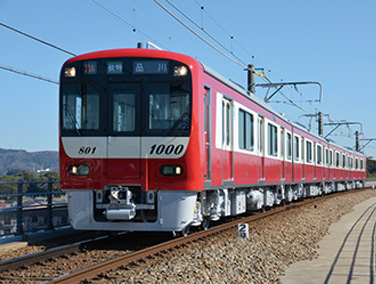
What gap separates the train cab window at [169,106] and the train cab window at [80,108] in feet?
3.20

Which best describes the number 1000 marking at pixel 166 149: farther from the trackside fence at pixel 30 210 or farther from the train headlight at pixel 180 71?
the trackside fence at pixel 30 210

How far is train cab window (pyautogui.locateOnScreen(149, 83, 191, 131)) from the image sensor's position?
30.8 feet

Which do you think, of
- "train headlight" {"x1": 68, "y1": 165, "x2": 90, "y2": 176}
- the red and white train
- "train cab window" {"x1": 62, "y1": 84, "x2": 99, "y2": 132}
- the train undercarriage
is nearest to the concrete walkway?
the train undercarriage

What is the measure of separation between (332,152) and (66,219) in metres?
24.6

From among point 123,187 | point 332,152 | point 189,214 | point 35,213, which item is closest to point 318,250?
point 189,214

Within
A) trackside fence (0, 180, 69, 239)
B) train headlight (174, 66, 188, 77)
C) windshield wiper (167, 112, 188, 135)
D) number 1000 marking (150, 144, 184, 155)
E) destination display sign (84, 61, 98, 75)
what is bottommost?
trackside fence (0, 180, 69, 239)

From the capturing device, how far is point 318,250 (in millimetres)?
11078

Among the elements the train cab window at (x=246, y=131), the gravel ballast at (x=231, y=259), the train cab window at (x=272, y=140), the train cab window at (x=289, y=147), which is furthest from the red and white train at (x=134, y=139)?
the train cab window at (x=289, y=147)

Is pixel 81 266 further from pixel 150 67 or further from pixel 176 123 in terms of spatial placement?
pixel 150 67

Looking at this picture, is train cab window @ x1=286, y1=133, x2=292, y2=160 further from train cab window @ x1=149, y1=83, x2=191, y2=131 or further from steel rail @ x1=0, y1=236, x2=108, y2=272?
steel rail @ x1=0, y1=236, x2=108, y2=272

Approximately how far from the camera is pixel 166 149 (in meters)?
9.32

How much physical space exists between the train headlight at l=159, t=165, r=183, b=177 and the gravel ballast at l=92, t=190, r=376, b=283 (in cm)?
122

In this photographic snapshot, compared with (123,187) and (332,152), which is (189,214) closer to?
(123,187)

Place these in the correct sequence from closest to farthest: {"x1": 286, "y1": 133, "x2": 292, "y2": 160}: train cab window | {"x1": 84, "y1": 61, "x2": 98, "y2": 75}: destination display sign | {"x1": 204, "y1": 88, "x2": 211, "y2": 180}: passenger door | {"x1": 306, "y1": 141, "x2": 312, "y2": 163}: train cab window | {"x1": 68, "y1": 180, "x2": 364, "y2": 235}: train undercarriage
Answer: {"x1": 68, "y1": 180, "x2": 364, "y2": 235}: train undercarriage, {"x1": 84, "y1": 61, "x2": 98, "y2": 75}: destination display sign, {"x1": 204, "y1": 88, "x2": 211, "y2": 180}: passenger door, {"x1": 286, "y1": 133, "x2": 292, "y2": 160}: train cab window, {"x1": 306, "y1": 141, "x2": 312, "y2": 163}: train cab window
